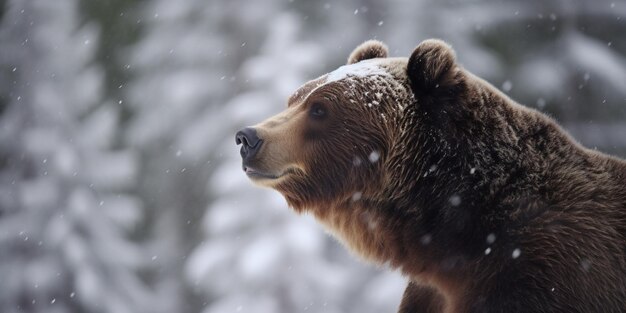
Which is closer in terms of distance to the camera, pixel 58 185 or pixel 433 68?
pixel 433 68

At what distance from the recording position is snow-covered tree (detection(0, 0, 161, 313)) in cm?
1235

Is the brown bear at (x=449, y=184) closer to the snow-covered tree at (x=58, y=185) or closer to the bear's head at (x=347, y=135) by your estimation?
the bear's head at (x=347, y=135)

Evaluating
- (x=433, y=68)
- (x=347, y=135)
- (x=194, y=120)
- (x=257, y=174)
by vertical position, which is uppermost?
(x=433, y=68)

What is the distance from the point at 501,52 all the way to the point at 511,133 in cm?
1080

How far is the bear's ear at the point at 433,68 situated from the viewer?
304 centimetres

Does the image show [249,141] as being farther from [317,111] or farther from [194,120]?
[194,120]

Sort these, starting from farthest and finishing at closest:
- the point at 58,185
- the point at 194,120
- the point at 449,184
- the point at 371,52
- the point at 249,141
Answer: the point at 194,120
the point at 58,185
the point at 371,52
the point at 249,141
the point at 449,184

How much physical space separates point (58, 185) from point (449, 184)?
11.1m

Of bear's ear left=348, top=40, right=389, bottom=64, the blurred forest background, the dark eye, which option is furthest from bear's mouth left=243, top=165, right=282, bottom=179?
the blurred forest background

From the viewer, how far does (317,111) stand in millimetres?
3148

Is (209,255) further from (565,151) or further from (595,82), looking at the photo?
(565,151)

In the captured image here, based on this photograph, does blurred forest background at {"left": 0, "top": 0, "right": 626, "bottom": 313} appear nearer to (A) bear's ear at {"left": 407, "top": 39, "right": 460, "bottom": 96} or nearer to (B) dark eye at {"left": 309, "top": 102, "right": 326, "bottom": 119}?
(B) dark eye at {"left": 309, "top": 102, "right": 326, "bottom": 119}

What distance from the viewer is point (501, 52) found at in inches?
522

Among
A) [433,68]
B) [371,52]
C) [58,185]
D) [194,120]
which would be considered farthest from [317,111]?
[194,120]
